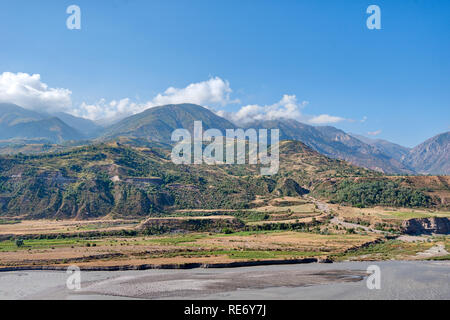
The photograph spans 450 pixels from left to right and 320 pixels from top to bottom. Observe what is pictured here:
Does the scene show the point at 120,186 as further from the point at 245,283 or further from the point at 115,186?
the point at 245,283

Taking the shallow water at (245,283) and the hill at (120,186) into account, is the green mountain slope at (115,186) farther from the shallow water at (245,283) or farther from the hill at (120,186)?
the shallow water at (245,283)

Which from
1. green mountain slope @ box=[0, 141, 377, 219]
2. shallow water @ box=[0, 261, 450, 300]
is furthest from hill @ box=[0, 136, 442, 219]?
shallow water @ box=[0, 261, 450, 300]

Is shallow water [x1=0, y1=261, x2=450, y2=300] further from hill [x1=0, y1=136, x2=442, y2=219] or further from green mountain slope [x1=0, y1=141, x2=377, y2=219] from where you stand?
green mountain slope [x1=0, y1=141, x2=377, y2=219]

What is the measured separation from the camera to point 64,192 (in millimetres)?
117625

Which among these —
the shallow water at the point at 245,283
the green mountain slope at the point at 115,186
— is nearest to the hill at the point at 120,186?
the green mountain slope at the point at 115,186

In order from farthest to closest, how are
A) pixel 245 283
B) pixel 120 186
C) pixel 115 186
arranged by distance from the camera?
pixel 115 186, pixel 120 186, pixel 245 283

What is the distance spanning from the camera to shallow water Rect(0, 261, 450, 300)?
39.8 meters

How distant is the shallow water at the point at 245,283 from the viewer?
39.8m

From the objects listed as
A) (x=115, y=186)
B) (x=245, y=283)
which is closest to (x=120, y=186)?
(x=115, y=186)

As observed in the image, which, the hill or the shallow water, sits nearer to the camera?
the shallow water

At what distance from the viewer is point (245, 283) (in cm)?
4412

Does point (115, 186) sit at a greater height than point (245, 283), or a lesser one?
greater

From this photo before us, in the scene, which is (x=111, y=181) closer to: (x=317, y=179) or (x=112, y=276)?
(x=112, y=276)

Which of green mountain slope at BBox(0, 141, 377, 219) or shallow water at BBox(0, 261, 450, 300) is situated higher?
green mountain slope at BBox(0, 141, 377, 219)
